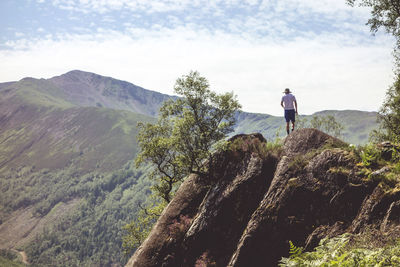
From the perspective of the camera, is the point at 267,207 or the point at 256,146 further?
the point at 256,146

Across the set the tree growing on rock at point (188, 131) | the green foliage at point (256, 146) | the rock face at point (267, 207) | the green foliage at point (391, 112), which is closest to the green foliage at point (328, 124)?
the green foliage at point (391, 112)

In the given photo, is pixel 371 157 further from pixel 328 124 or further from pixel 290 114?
pixel 328 124

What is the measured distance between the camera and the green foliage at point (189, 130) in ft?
71.0

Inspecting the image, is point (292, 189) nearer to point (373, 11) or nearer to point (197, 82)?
point (197, 82)

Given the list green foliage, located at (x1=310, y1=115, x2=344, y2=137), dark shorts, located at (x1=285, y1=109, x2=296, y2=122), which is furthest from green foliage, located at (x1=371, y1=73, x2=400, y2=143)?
green foliage, located at (x1=310, y1=115, x2=344, y2=137)

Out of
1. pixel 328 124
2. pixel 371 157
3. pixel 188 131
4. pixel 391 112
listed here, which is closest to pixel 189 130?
pixel 188 131

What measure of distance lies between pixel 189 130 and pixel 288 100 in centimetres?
874

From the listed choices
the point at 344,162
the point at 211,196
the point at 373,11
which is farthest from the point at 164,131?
the point at 373,11

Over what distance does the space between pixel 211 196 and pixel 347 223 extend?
835cm

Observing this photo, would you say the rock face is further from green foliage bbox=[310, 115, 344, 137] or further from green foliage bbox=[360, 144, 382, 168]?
green foliage bbox=[310, 115, 344, 137]

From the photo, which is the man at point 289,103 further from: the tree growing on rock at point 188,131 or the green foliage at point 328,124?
the green foliage at point 328,124

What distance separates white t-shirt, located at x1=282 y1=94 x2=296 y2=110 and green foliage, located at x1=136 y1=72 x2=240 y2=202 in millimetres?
4532

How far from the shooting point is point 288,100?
22.6 metres

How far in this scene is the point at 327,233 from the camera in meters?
13.0
